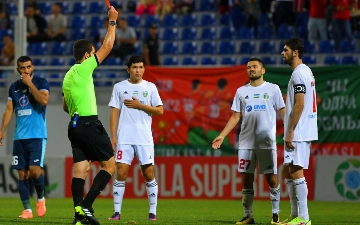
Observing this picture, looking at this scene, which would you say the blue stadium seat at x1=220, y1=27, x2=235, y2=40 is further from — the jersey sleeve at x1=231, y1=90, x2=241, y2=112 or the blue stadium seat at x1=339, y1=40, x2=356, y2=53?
the jersey sleeve at x1=231, y1=90, x2=241, y2=112

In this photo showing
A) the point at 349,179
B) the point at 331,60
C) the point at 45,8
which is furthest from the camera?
the point at 45,8

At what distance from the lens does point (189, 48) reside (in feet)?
75.5

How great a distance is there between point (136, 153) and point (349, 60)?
396 inches

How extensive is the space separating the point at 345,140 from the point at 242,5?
6399 mm

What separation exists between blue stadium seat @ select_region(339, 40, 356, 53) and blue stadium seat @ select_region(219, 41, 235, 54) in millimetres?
2850

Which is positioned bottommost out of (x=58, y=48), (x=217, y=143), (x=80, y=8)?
(x=217, y=143)

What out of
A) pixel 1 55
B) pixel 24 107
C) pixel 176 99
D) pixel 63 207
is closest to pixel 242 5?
pixel 176 99

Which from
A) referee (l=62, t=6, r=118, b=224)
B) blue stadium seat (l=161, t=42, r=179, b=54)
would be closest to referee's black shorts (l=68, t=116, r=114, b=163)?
Answer: referee (l=62, t=6, r=118, b=224)

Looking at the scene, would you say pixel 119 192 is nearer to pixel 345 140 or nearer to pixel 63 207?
pixel 63 207

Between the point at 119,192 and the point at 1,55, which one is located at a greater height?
the point at 1,55

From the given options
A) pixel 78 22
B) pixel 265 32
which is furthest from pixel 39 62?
pixel 265 32

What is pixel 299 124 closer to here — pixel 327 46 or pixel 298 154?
pixel 298 154

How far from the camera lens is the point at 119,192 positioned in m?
11.8

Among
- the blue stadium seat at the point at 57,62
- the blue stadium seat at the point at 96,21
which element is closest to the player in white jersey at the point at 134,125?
the blue stadium seat at the point at 57,62
